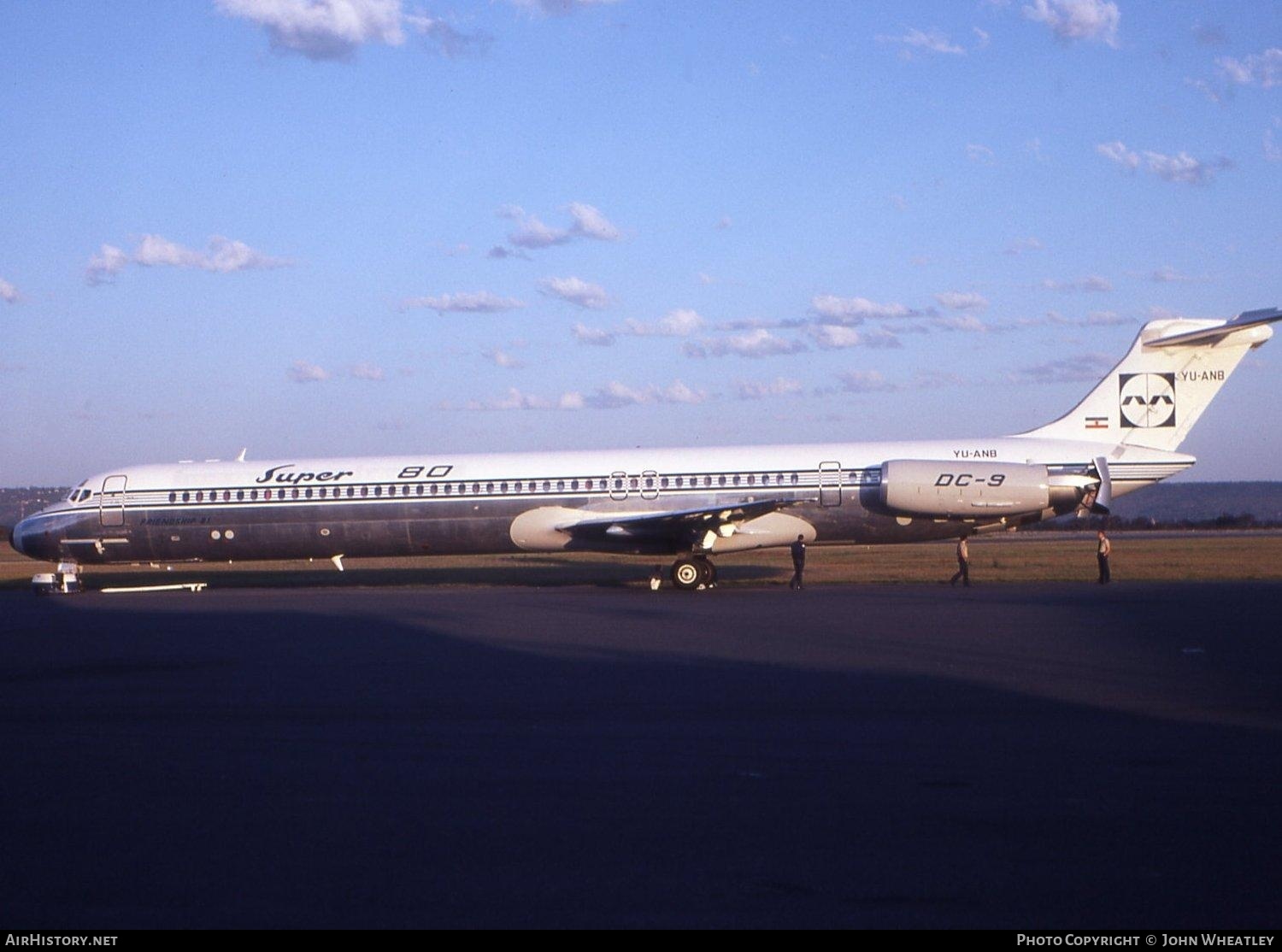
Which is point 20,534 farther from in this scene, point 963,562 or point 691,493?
point 963,562

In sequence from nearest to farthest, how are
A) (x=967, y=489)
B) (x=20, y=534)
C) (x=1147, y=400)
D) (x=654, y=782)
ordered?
1. (x=654, y=782)
2. (x=967, y=489)
3. (x=1147, y=400)
4. (x=20, y=534)

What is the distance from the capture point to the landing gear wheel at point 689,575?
84.4 feet

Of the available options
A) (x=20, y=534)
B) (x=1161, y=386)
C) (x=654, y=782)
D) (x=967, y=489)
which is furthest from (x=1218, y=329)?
(x=20, y=534)

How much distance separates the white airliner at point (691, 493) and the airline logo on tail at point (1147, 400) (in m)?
0.03

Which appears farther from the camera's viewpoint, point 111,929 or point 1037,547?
point 1037,547

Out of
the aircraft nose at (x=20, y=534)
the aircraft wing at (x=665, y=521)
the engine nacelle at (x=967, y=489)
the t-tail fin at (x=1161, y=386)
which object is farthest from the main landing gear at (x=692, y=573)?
the aircraft nose at (x=20, y=534)

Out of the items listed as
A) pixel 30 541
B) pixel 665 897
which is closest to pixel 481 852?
pixel 665 897

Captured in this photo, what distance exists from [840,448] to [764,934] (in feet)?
72.1

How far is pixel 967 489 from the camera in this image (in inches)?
989

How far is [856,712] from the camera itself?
1017 centimetres

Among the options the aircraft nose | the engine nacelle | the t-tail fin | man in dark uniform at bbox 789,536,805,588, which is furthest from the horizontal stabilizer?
the aircraft nose

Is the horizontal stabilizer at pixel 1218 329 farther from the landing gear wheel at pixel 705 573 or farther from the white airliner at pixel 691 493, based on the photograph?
the landing gear wheel at pixel 705 573

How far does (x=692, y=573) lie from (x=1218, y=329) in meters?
12.0

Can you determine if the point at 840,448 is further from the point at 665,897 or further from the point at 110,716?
the point at 665,897
